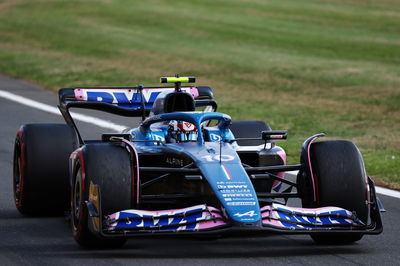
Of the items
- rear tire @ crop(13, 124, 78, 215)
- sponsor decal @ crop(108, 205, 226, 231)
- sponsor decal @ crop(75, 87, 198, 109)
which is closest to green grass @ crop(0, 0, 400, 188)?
sponsor decal @ crop(75, 87, 198, 109)

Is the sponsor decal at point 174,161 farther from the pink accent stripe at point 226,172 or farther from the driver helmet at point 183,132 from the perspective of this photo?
the pink accent stripe at point 226,172

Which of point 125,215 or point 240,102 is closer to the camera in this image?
point 125,215

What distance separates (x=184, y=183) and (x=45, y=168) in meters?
1.84

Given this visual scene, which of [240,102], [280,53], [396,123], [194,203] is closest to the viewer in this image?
[194,203]

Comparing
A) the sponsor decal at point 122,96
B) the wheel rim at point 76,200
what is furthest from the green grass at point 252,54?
the wheel rim at point 76,200

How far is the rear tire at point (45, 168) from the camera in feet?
36.9

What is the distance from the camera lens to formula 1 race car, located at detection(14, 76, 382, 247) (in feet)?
29.8

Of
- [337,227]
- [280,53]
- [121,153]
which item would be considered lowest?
[280,53]

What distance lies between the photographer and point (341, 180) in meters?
9.73

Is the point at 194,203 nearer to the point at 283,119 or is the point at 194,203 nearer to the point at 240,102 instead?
the point at 283,119

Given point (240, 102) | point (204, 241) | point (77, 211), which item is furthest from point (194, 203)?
point (240, 102)

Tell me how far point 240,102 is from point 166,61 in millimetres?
9178

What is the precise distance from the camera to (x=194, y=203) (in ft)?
32.3

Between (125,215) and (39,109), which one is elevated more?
(125,215)
